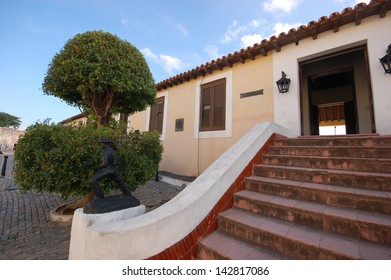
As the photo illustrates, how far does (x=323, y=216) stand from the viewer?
2096mm

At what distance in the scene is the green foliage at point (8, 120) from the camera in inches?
1636

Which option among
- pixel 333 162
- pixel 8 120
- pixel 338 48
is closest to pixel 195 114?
pixel 338 48

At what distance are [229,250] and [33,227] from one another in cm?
405

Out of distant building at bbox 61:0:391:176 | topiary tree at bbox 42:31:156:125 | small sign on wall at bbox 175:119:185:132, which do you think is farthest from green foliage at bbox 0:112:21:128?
topiary tree at bbox 42:31:156:125

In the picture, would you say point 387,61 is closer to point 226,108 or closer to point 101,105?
point 226,108

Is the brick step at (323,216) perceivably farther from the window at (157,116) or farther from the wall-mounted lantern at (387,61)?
the window at (157,116)

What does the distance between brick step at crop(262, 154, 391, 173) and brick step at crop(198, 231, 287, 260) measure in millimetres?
1873

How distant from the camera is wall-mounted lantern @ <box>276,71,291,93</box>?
17.3 ft

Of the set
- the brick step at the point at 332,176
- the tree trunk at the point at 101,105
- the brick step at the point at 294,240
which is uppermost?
the tree trunk at the point at 101,105

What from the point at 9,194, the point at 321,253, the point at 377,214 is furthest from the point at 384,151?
the point at 9,194

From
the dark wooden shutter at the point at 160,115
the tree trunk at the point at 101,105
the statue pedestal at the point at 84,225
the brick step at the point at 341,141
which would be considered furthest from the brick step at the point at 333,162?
the dark wooden shutter at the point at 160,115

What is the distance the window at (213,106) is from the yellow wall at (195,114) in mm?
338

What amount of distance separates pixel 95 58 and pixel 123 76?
2.20ft

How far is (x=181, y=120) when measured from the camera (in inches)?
320
